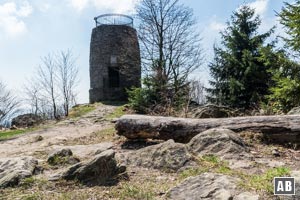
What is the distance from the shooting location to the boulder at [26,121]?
14648mm

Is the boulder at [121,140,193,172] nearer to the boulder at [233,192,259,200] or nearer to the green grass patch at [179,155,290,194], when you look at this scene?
the green grass patch at [179,155,290,194]

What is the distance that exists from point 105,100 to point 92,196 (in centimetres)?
1517

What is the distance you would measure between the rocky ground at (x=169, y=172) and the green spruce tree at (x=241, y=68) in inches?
→ 255

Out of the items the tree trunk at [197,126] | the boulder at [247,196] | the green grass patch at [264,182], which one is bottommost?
the boulder at [247,196]

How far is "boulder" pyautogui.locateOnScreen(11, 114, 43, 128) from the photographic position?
48.1 ft

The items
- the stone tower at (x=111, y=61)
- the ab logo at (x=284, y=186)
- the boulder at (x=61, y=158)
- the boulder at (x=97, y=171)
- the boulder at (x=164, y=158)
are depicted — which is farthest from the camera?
the stone tower at (x=111, y=61)

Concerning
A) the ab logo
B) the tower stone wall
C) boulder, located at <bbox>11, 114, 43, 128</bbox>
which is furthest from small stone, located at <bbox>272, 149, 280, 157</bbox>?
the tower stone wall

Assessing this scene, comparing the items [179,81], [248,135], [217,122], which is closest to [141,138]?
[217,122]

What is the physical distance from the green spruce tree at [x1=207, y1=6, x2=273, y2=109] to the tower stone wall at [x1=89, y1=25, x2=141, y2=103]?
6.68 metres

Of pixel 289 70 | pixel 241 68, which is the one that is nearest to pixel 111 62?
pixel 241 68

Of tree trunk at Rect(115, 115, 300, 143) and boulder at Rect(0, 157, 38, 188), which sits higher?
tree trunk at Rect(115, 115, 300, 143)

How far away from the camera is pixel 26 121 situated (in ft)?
49.3

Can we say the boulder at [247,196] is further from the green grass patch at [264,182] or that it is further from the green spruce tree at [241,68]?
the green spruce tree at [241,68]

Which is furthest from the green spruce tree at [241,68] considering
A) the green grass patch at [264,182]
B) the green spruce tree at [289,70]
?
the green grass patch at [264,182]
